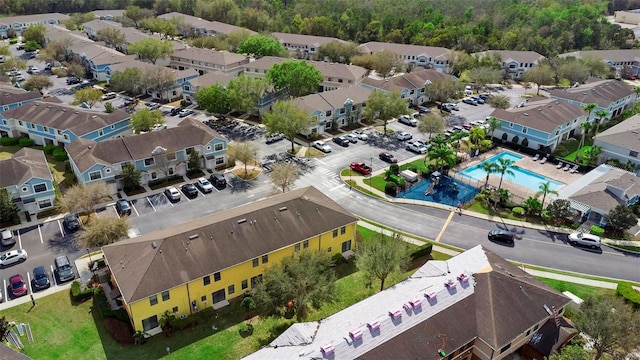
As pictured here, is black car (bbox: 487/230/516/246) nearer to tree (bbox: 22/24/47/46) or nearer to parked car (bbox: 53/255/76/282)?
parked car (bbox: 53/255/76/282)

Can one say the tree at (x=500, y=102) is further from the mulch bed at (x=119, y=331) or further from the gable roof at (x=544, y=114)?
the mulch bed at (x=119, y=331)

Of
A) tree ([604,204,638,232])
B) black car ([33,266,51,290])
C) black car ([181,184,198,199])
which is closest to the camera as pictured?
black car ([33,266,51,290])

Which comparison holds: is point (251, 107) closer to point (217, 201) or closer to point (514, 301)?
point (217, 201)

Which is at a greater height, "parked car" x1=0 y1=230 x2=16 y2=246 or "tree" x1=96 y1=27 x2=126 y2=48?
"tree" x1=96 y1=27 x2=126 y2=48

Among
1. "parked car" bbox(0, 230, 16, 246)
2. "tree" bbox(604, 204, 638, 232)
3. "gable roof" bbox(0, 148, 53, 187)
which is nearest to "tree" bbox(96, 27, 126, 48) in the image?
"gable roof" bbox(0, 148, 53, 187)

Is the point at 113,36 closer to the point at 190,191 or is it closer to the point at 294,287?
the point at 190,191

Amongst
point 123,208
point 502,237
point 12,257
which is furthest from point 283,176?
point 12,257

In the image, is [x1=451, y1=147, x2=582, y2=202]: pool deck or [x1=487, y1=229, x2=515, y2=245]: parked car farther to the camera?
[x1=451, y1=147, x2=582, y2=202]: pool deck
